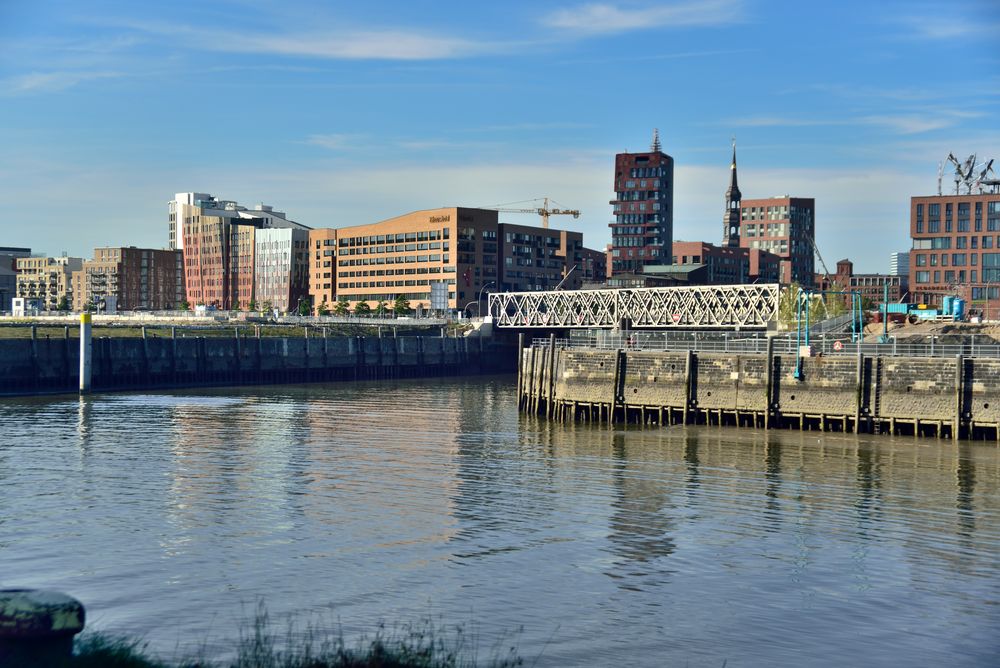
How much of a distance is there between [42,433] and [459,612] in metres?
51.2

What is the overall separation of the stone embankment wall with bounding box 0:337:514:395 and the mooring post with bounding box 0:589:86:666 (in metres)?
93.1

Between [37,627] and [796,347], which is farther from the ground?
[796,347]

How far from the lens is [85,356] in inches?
4284

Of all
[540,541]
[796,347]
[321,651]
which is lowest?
[540,541]

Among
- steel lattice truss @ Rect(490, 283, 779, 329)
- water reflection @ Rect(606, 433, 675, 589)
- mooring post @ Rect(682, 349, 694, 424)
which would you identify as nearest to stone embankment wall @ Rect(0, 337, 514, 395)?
steel lattice truss @ Rect(490, 283, 779, 329)

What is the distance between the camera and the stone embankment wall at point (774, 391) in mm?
69500

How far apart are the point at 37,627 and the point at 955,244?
19160 cm

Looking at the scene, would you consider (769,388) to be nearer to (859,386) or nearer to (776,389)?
(776,389)

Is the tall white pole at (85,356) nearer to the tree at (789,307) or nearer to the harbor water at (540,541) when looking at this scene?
the harbor water at (540,541)

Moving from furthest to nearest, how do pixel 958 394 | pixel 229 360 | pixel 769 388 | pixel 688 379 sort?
pixel 229 360 → pixel 688 379 → pixel 769 388 → pixel 958 394

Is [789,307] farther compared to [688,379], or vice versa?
[789,307]

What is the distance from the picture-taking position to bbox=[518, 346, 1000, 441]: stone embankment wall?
69.5m

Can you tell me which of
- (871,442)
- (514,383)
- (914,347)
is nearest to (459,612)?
(871,442)

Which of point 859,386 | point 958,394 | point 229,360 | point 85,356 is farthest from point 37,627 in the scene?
point 229,360
